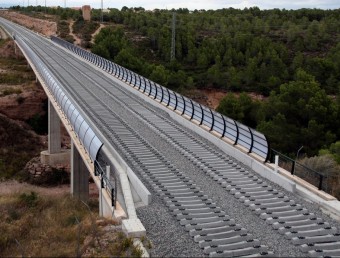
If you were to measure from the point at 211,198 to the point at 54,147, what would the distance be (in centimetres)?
2503

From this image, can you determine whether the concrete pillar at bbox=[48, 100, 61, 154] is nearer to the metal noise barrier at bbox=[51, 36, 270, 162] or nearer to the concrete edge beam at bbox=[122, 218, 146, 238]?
the metal noise barrier at bbox=[51, 36, 270, 162]

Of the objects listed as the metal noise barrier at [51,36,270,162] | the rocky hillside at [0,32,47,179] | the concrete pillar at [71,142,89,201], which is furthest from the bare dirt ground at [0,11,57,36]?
the concrete pillar at [71,142,89,201]

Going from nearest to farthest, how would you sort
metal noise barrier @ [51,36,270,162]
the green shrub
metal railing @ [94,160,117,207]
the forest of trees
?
metal railing @ [94,160,117,207] → the green shrub → metal noise barrier @ [51,36,270,162] → the forest of trees

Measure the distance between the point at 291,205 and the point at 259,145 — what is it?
3560mm

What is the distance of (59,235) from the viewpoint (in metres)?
10.1

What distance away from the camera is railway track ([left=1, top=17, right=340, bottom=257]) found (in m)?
10.1

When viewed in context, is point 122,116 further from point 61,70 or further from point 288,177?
point 61,70

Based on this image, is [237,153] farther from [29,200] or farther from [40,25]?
[40,25]

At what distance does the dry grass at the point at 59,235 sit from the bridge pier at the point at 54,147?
2145 centimetres

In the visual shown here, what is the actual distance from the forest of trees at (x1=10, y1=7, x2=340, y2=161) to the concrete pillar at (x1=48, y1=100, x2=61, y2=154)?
12.9 meters

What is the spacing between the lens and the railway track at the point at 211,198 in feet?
33.0

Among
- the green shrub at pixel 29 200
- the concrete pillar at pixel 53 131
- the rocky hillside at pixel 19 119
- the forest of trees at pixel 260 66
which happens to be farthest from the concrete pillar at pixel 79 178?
the rocky hillside at pixel 19 119

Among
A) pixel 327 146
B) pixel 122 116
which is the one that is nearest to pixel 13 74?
pixel 122 116

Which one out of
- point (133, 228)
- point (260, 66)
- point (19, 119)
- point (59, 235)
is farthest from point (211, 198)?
point (260, 66)
